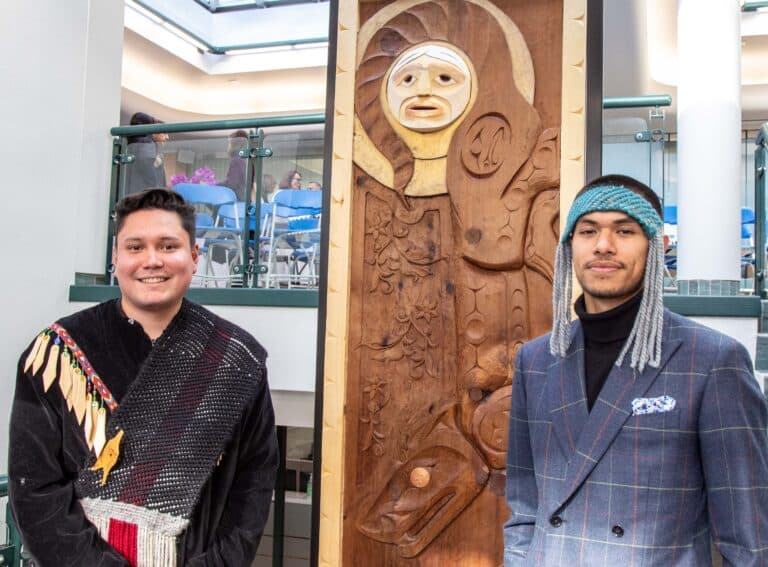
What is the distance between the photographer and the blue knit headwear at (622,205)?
1.34m

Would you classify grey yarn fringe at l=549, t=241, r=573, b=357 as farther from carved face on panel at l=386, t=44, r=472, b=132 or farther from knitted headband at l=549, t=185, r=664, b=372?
carved face on panel at l=386, t=44, r=472, b=132

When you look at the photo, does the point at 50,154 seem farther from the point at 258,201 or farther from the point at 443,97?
the point at 443,97

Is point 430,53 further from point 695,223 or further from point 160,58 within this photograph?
point 160,58

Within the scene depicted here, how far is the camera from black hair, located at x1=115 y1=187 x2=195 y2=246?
165 cm

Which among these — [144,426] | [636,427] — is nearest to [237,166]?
[144,426]

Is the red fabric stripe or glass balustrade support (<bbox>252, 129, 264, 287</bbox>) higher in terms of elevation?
glass balustrade support (<bbox>252, 129, 264, 287</bbox>)

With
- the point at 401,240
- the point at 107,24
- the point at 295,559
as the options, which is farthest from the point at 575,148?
the point at 295,559

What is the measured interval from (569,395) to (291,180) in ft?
8.45

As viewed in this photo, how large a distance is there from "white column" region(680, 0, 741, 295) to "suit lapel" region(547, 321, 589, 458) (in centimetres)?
167

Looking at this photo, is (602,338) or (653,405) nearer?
(653,405)

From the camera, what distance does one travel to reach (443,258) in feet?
7.65

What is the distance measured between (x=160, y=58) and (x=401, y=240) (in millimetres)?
7092

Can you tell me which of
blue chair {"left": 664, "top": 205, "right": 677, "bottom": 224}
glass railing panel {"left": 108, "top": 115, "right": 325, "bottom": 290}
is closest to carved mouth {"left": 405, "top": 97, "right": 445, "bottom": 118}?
glass railing panel {"left": 108, "top": 115, "right": 325, "bottom": 290}

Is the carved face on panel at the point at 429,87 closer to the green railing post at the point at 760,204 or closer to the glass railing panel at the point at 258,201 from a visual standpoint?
the glass railing panel at the point at 258,201
